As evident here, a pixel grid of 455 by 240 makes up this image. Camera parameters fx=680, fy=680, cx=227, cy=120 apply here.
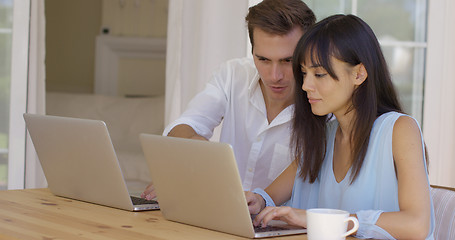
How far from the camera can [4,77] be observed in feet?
10.3

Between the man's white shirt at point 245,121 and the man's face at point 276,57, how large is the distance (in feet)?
0.38

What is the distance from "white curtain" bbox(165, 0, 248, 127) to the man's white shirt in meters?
0.61

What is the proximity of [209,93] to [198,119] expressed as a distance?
102 mm

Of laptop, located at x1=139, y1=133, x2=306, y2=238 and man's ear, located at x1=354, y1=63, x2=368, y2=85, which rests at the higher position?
man's ear, located at x1=354, y1=63, x2=368, y2=85

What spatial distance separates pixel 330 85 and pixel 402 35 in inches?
68.4

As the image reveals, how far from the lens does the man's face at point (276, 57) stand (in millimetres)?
1971

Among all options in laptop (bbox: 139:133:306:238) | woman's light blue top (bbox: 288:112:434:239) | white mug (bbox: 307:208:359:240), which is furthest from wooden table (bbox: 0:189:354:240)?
woman's light blue top (bbox: 288:112:434:239)

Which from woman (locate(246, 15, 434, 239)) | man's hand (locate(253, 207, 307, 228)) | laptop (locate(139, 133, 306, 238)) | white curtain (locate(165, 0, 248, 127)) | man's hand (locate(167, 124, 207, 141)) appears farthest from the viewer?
white curtain (locate(165, 0, 248, 127))

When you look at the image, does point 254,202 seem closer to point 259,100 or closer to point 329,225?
point 329,225

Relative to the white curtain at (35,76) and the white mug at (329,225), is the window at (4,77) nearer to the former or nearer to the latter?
the white curtain at (35,76)

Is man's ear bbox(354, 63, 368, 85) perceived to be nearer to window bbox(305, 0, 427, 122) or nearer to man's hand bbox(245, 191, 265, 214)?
man's hand bbox(245, 191, 265, 214)

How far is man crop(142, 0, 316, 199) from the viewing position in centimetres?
200

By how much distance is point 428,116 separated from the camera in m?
3.19

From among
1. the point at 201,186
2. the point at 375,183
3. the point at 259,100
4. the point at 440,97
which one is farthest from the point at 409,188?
the point at 440,97
